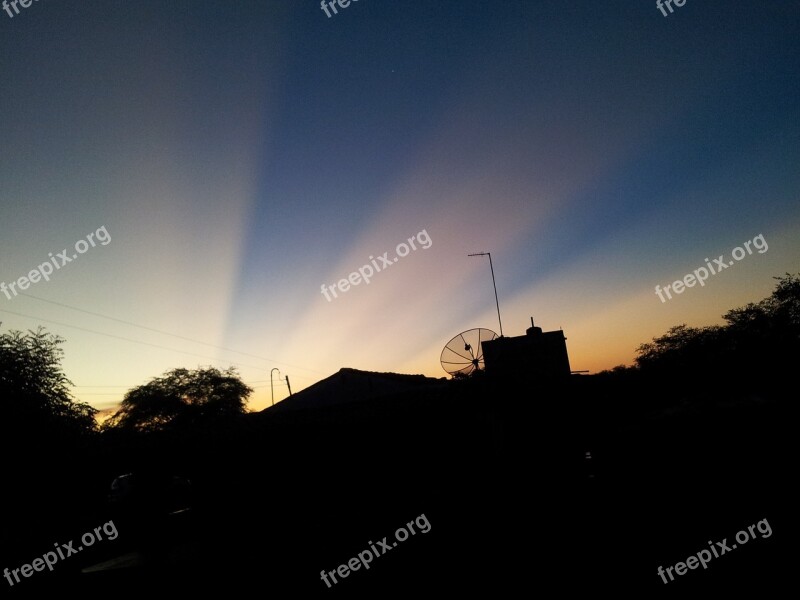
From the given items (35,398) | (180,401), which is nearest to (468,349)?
(35,398)

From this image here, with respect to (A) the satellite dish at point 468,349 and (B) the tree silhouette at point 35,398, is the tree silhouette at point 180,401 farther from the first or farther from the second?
(A) the satellite dish at point 468,349

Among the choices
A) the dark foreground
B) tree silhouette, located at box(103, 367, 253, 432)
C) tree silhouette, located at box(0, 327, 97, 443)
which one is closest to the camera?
the dark foreground

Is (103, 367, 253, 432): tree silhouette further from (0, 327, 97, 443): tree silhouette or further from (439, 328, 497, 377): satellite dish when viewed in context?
(439, 328, 497, 377): satellite dish

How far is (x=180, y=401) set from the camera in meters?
50.5

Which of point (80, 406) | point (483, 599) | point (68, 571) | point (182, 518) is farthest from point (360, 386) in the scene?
point (80, 406)

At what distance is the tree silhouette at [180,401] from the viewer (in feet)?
157

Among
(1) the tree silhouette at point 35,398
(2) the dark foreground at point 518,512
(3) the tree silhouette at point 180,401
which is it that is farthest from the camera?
(3) the tree silhouette at point 180,401

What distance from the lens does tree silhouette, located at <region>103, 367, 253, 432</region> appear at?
47.8 m

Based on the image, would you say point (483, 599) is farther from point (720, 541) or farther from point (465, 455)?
point (720, 541)

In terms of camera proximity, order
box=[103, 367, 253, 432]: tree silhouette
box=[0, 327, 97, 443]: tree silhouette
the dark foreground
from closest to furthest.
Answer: the dark foreground, box=[0, 327, 97, 443]: tree silhouette, box=[103, 367, 253, 432]: tree silhouette

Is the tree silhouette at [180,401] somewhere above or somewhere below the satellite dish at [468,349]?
above

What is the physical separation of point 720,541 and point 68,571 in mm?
15748

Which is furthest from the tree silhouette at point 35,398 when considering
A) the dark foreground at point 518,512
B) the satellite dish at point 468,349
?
the satellite dish at point 468,349

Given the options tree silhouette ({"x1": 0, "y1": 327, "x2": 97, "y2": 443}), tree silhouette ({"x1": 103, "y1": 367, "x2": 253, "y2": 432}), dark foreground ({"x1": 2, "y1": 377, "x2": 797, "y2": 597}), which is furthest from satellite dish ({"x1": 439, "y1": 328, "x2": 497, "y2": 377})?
tree silhouette ({"x1": 103, "y1": 367, "x2": 253, "y2": 432})
